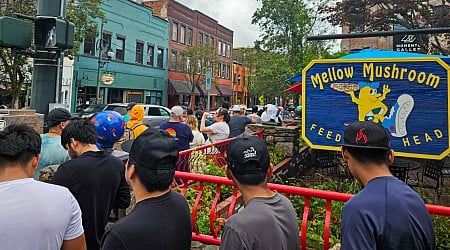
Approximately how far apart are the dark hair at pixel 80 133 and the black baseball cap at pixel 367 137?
1906mm

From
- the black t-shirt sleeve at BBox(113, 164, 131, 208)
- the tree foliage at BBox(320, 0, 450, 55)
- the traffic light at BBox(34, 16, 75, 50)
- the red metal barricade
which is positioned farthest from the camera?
the tree foliage at BBox(320, 0, 450, 55)

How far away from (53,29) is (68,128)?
263 cm

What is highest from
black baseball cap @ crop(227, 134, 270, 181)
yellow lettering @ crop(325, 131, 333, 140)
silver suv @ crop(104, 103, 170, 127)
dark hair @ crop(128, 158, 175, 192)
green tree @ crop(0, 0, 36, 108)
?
green tree @ crop(0, 0, 36, 108)

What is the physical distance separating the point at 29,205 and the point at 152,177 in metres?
0.69

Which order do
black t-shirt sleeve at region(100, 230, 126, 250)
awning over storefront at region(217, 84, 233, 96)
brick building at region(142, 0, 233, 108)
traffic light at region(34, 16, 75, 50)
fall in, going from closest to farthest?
black t-shirt sleeve at region(100, 230, 126, 250) → traffic light at region(34, 16, 75, 50) → brick building at region(142, 0, 233, 108) → awning over storefront at region(217, 84, 233, 96)

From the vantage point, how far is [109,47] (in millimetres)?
26672

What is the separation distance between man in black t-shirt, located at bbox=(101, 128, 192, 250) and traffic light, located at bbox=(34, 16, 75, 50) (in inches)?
147

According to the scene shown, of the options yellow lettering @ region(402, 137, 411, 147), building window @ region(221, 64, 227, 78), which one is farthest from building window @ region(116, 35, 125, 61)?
yellow lettering @ region(402, 137, 411, 147)

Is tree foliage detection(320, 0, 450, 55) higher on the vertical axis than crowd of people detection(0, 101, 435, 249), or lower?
higher

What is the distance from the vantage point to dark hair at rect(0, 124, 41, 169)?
206 cm

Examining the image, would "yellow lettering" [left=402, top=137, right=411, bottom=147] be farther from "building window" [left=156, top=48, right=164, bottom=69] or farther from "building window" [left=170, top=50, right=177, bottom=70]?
"building window" [left=170, top=50, right=177, bottom=70]

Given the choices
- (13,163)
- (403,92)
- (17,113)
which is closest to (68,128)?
(13,163)

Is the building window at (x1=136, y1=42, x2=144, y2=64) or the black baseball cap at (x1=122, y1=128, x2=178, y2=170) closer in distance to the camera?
the black baseball cap at (x1=122, y1=128, x2=178, y2=170)

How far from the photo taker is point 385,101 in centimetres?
540
